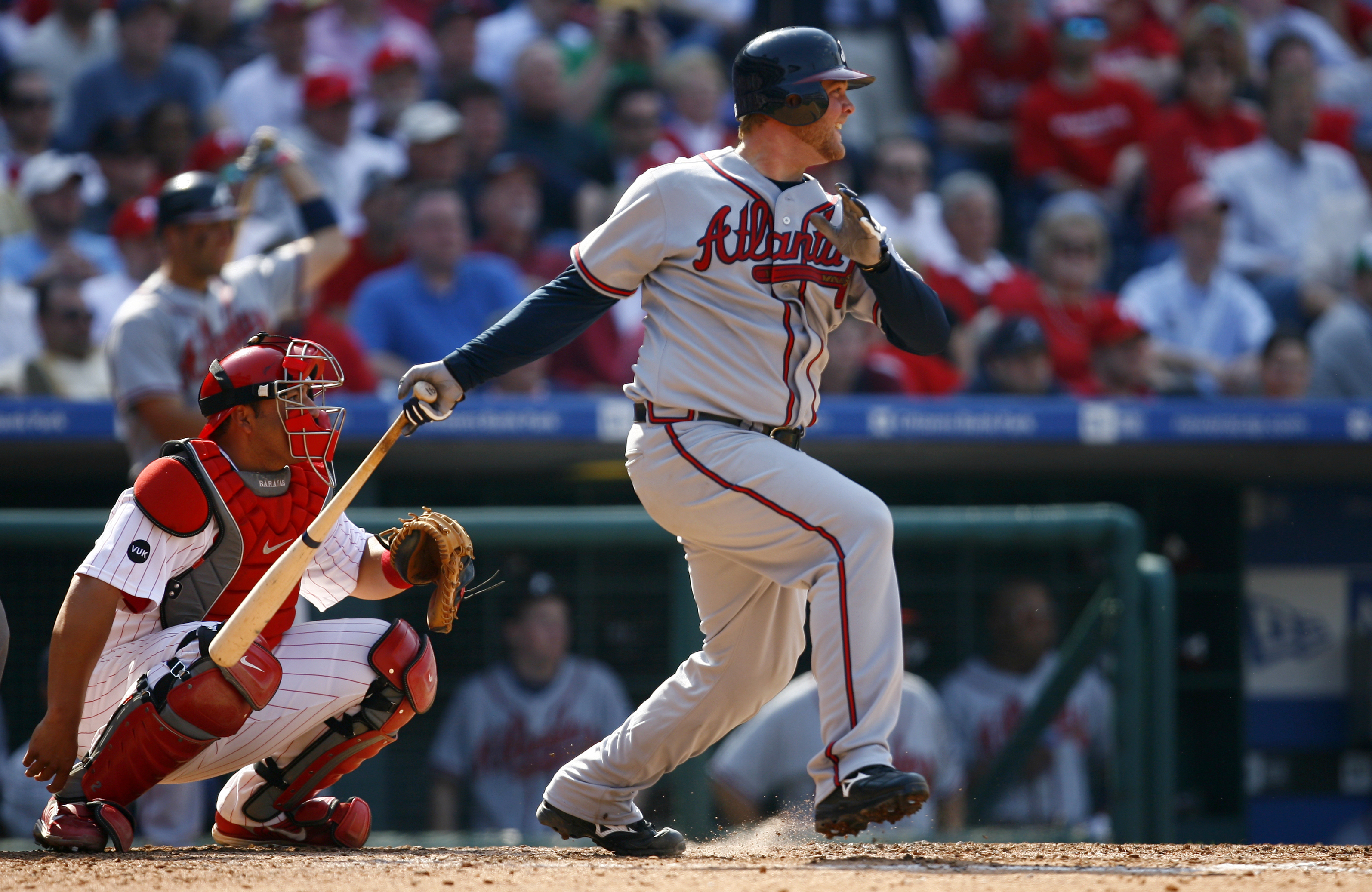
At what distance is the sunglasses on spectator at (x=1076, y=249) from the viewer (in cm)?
652

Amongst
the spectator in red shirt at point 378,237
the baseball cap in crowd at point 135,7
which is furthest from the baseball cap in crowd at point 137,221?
the baseball cap in crowd at point 135,7

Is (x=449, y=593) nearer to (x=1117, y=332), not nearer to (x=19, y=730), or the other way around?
(x=19, y=730)

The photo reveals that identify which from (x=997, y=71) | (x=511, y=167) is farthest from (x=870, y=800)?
(x=997, y=71)

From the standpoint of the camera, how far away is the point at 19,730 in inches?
175

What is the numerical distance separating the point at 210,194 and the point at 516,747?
183cm

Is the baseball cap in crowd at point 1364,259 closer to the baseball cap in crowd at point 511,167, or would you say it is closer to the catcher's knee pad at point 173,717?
the baseball cap in crowd at point 511,167

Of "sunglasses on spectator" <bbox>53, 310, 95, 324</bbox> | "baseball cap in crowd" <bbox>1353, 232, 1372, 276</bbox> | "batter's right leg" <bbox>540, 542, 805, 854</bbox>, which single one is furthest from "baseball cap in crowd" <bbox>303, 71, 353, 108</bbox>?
"baseball cap in crowd" <bbox>1353, 232, 1372, 276</bbox>

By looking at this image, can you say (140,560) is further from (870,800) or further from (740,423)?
(870,800)

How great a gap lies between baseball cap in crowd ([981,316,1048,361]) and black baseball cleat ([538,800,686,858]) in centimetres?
319

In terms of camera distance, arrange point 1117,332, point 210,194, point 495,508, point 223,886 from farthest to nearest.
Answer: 1. point 1117,332
2. point 495,508
3. point 210,194
4. point 223,886

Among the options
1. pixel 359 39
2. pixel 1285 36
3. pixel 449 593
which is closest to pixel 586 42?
pixel 359 39

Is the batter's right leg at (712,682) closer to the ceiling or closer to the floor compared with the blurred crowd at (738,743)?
closer to the ceiling

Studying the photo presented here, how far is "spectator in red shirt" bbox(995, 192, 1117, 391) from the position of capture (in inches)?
245

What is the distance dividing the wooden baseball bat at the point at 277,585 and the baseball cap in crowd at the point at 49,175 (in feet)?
12.8
